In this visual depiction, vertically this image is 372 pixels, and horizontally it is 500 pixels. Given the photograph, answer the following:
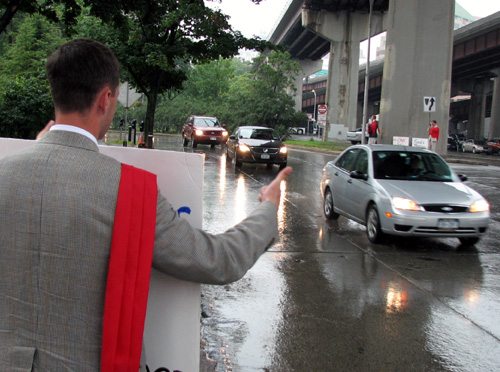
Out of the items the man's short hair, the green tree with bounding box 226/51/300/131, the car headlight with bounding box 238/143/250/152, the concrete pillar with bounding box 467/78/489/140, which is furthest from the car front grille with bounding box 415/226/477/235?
the concrete pillar with bounding box 467/78/489/140

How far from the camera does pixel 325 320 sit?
18.3 ft

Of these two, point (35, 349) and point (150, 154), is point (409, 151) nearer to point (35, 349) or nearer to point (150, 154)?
point (150, 154)

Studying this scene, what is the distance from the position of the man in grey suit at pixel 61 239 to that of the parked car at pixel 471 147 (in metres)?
54.0

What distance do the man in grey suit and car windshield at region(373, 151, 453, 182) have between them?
8.53 metres

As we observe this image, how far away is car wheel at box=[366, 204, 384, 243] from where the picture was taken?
9.16 meters

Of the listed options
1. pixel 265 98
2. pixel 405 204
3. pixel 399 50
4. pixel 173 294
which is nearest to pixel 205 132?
pixel 399 50

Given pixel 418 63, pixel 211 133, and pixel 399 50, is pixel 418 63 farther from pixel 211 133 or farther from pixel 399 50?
pixel 211 133

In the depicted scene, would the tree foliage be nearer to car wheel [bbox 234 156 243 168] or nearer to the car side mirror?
car wheel [bbox 234 156 243 168]

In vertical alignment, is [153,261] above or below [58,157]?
below

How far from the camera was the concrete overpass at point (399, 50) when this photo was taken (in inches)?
1221

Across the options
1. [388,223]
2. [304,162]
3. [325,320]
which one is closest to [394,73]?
[304,162]

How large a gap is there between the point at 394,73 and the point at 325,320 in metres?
28.2

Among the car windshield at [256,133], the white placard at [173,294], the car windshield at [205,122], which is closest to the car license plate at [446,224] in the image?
the white placard at [173,294]

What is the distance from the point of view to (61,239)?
1.62 m
